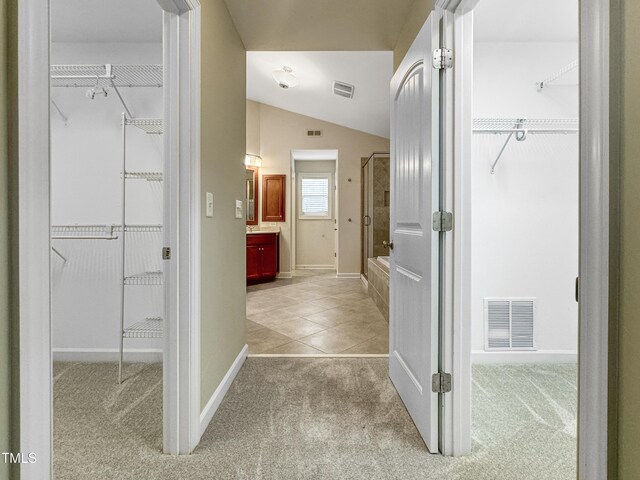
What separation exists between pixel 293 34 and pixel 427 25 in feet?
3.45

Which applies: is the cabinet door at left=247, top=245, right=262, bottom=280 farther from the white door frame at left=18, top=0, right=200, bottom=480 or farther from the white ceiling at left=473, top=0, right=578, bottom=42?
the white door frame at left=18, top=0, right=200, bottom=480

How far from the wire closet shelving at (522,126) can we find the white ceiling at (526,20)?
0.55 meters

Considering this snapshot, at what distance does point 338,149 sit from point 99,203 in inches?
169

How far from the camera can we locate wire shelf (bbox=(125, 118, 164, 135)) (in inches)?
85.2

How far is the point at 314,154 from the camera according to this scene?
646cm

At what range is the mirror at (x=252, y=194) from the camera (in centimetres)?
585

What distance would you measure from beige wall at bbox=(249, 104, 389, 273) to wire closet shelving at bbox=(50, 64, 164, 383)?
3739 millimetres

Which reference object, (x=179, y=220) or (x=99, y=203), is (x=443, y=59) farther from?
(x=99, y=203)

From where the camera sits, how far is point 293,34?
7.25 ft

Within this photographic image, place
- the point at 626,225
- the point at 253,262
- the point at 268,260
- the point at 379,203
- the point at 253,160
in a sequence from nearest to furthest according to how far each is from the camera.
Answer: the point at 626,225 → the point at 379,203 → the point at 253,262 → the point at 268,260 → the point at 253,160

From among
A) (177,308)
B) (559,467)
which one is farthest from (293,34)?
(559,467)

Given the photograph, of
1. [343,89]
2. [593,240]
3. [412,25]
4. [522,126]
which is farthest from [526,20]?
[343,89]

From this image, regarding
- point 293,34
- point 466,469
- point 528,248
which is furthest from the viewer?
point 528,248

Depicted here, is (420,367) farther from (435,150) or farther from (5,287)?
(5,287)
